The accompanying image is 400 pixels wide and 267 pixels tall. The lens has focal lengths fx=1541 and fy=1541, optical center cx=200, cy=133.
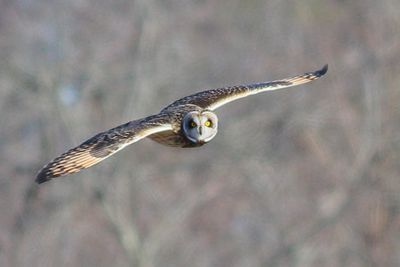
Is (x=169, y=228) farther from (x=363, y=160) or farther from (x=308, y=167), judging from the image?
(x=308, y=167)

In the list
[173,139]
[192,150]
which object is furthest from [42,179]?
[192,150]

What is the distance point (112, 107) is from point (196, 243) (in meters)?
3.40

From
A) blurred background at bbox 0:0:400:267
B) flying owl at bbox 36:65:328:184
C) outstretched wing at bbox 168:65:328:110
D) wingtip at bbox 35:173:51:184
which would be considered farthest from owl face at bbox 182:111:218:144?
blurred background at bbox 0:0:400:267

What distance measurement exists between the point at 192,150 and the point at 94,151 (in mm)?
12176

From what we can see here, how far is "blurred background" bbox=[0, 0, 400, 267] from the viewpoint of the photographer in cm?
2009

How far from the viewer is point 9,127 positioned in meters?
22.2

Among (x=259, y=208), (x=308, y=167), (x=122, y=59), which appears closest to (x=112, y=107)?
(x=122, y=59)

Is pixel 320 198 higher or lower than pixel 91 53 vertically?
lower

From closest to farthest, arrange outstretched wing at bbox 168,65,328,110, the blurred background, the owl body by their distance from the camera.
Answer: the owl body
outstretched wing at bbox 168,65,328,110
the blurred background

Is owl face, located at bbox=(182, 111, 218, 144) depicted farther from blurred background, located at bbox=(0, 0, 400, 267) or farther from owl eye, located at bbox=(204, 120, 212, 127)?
blurred background, located at bbox=(0, 0, 400, 267)

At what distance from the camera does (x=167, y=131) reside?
10.1 metres

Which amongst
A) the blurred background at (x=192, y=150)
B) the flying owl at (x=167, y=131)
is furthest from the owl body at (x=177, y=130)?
the blurred background at (x=192, y=150)

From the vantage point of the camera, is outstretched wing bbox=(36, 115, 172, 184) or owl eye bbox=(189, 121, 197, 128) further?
owl eye bbox=(189, 121, 197, 128)

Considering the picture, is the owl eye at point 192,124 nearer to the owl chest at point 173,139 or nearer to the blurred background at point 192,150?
the owl chest at point 173,139
